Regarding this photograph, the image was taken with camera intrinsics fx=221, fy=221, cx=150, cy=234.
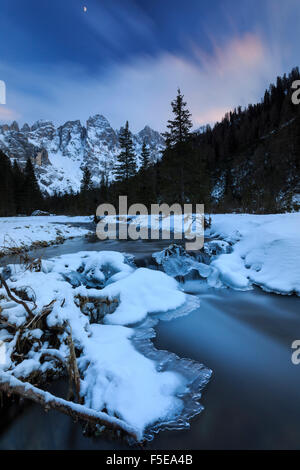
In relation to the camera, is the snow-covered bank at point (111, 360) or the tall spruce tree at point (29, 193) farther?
the tall spruce tree at point (29, 193)

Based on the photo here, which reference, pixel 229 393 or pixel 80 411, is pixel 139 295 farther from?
pixel 80 411

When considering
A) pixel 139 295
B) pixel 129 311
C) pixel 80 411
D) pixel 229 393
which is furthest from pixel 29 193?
pixel 229 393

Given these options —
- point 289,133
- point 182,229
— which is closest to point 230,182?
point 289,133

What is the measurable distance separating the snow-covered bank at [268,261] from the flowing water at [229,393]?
984 millimetres

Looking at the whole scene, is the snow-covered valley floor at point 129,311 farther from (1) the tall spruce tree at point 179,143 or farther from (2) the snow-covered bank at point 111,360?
(1) the tall spruce tree at point 179,143

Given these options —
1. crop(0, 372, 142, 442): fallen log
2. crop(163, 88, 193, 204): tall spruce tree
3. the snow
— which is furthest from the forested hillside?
crop(0, 372, 142, 442): fallen log

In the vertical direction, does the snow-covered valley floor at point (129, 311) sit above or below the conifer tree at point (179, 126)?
below

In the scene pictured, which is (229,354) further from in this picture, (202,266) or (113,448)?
(202,266)

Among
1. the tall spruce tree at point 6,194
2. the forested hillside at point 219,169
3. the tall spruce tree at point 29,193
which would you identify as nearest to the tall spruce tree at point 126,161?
the forested hillside at point 219,169

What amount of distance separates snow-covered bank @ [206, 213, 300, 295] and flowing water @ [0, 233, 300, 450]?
0.98 m

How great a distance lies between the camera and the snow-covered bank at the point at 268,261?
5.14 metres

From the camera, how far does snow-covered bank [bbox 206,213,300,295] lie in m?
5.14

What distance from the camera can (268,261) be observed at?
5.93 m

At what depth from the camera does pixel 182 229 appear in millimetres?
14070
